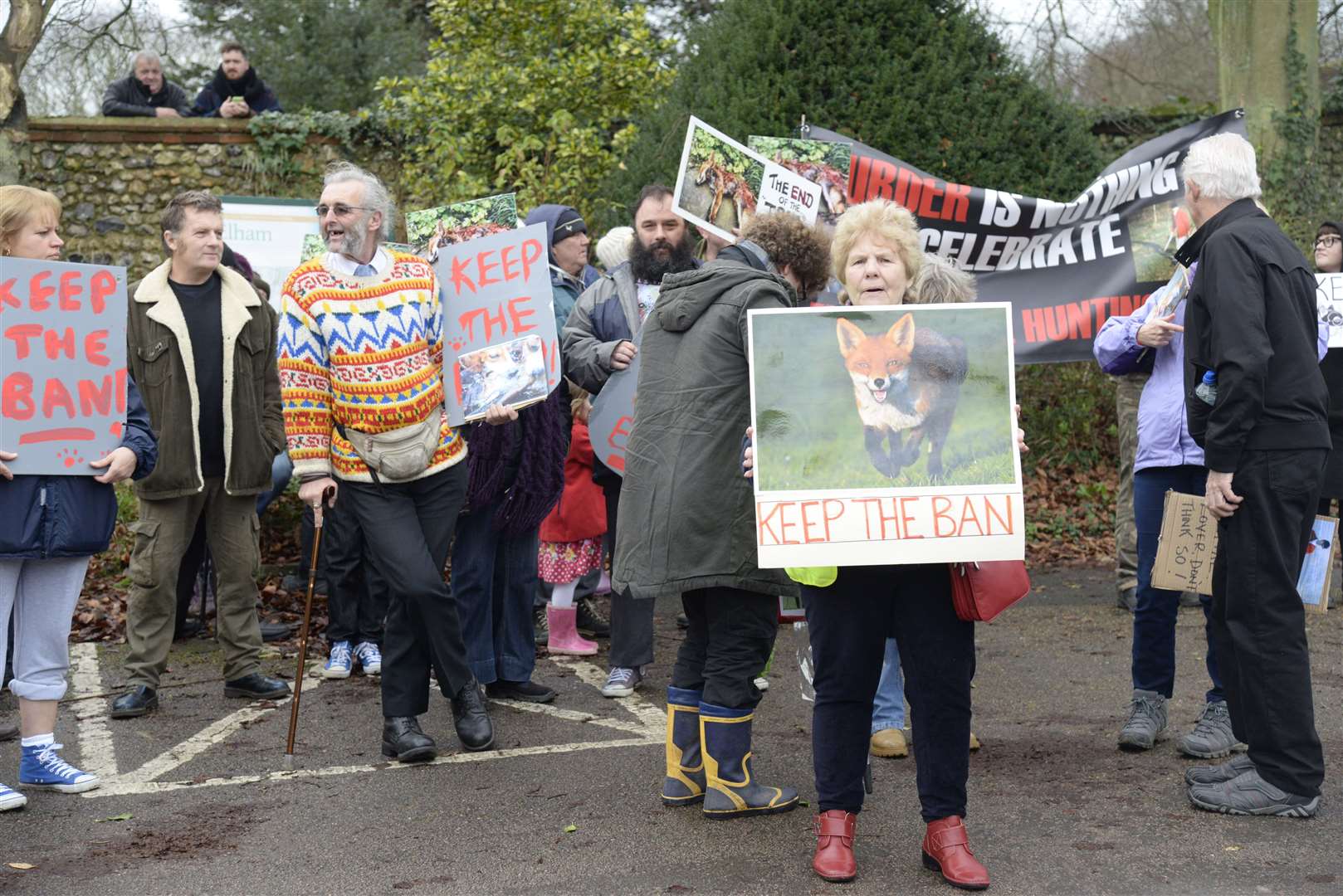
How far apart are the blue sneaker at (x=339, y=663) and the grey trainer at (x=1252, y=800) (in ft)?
13.4

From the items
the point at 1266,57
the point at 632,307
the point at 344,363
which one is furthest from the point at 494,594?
the point at 1266,57

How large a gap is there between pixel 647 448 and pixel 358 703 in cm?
246

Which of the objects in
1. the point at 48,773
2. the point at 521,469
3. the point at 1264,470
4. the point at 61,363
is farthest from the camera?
the point at 521,469

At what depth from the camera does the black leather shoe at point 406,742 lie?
5.30m

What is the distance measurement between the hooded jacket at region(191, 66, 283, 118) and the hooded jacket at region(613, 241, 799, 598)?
12.5 meters

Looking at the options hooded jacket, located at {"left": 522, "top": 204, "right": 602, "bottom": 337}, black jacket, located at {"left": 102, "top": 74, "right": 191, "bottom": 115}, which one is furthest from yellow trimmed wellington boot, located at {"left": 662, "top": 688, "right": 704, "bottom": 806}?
black jacket, located at {"left": 102, "top": 74, "right": 191, "bottom": 115}

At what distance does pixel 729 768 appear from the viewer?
4586mm

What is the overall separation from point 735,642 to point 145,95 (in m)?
13.6

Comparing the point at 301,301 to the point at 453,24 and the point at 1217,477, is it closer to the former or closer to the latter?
the point at 1217,477

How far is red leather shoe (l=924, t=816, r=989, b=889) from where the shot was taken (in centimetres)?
389

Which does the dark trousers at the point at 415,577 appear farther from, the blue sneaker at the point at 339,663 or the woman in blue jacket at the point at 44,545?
the blue sneaker at the point at 339,663

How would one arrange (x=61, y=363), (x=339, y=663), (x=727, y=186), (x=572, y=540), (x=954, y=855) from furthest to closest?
(x=572, y=540) → (x=339, y=663) → (x=727, y=186) → (x=61, y=363) → (x=954, y=855)

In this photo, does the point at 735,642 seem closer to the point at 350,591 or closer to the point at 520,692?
the point at 520,692

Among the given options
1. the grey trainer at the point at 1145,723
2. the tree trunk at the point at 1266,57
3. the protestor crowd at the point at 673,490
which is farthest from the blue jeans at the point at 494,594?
the tree trunk at the point at 1266,57
